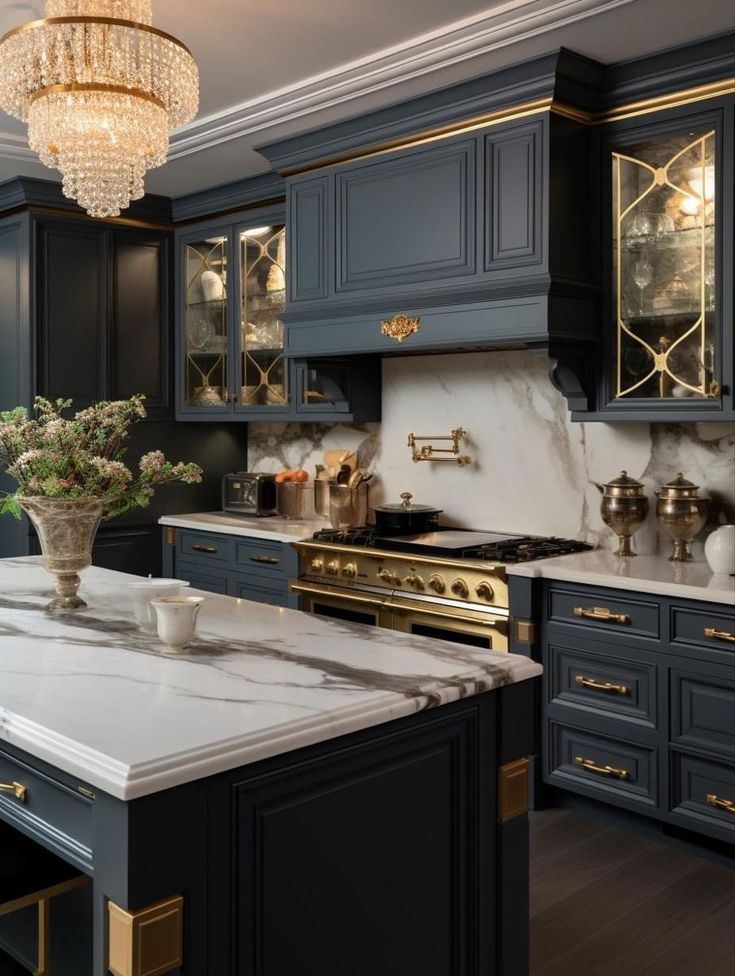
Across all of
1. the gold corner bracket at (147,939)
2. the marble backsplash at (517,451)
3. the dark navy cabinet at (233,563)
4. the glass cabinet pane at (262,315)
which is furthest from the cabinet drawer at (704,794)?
the glass cabinet pane at (262,315)

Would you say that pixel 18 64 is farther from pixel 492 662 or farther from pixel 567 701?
pixel 567 701

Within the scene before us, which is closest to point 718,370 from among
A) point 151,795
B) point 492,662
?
point 492,662

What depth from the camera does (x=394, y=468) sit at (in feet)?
16.0

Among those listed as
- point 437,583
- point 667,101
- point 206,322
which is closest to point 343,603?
point 437,583

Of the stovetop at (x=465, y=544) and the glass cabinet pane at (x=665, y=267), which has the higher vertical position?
the glass cabinet pane at (x=665, y=267)

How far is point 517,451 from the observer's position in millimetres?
4324

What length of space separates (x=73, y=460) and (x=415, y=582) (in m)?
1.70

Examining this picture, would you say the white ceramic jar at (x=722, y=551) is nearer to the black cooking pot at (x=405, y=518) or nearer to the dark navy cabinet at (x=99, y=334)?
the black cooking pot at (x=405, y=518)

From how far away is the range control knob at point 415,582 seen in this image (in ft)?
12.7

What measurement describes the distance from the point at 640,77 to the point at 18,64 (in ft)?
6.99

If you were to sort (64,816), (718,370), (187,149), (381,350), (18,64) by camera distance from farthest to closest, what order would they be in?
(187,149)
(381,350)
(718,370)
(18,64)
(64,816)

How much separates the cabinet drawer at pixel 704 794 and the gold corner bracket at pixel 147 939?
2.17 metres

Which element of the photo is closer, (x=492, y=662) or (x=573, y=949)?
(x=492, y=662)

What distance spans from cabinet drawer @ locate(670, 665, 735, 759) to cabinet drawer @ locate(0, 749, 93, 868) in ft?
7.14
